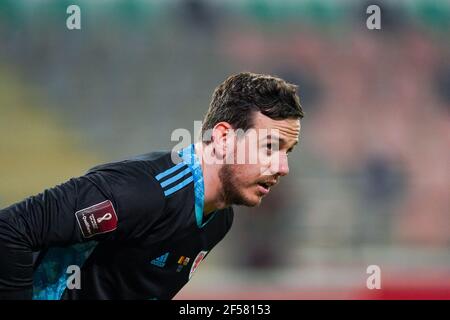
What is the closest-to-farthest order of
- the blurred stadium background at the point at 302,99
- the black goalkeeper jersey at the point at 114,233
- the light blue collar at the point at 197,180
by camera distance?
the black goalkeeper jersey at the point at 114,233 → the light blue collar at the point at 197,180 → the blurred stadium background at the point at 302,99

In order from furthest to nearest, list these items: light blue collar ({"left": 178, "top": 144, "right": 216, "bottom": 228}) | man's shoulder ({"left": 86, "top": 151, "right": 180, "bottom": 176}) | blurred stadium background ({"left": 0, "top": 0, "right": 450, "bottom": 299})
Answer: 1. blurred stadium background ({"left": 0, "top": 0, "right": 450, "bottom": 299})
2. light blue collar ({"left": 178, "top": 144, "right": 216, "bottom": 228})
3. man's shoulder ({"left": 86, "top": 151, "right": 180, "bottom": 176})

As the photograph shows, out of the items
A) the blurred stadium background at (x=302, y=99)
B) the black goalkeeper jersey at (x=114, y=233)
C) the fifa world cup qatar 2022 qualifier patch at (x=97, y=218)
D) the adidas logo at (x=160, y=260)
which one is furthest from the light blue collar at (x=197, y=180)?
the blurred stadium background at (x=302, y=99)

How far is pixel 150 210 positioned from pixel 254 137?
20.8 inches

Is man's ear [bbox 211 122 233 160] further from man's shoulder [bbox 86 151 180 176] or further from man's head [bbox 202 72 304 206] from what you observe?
man's shoulder [bbox 86 151 180 176]

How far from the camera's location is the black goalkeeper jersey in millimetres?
1987

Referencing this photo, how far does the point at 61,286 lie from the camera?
7.82ft

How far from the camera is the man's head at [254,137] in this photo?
2.48 m

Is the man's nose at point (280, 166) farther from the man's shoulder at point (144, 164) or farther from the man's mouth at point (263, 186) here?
the man's shoulder at point (144, 164)

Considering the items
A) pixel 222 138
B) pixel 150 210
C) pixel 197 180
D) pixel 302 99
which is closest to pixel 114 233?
pixel 150 210

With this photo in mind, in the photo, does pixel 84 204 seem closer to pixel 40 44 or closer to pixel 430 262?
pixel 430 262

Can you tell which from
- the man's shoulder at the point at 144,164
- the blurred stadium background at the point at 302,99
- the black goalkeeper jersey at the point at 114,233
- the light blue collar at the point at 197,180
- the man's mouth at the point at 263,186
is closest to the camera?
the black goalkeeper jersey at the point at 114,233

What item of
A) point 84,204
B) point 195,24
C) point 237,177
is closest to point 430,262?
point 195,24

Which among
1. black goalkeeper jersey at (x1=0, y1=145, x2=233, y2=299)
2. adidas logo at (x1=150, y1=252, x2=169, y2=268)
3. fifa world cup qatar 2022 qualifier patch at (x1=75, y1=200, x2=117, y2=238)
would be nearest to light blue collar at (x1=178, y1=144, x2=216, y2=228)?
black goalkeeper jersey at (x1=0, y1=145, x2=233, y2=299)

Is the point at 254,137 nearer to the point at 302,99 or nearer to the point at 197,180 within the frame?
the point at 197,180
